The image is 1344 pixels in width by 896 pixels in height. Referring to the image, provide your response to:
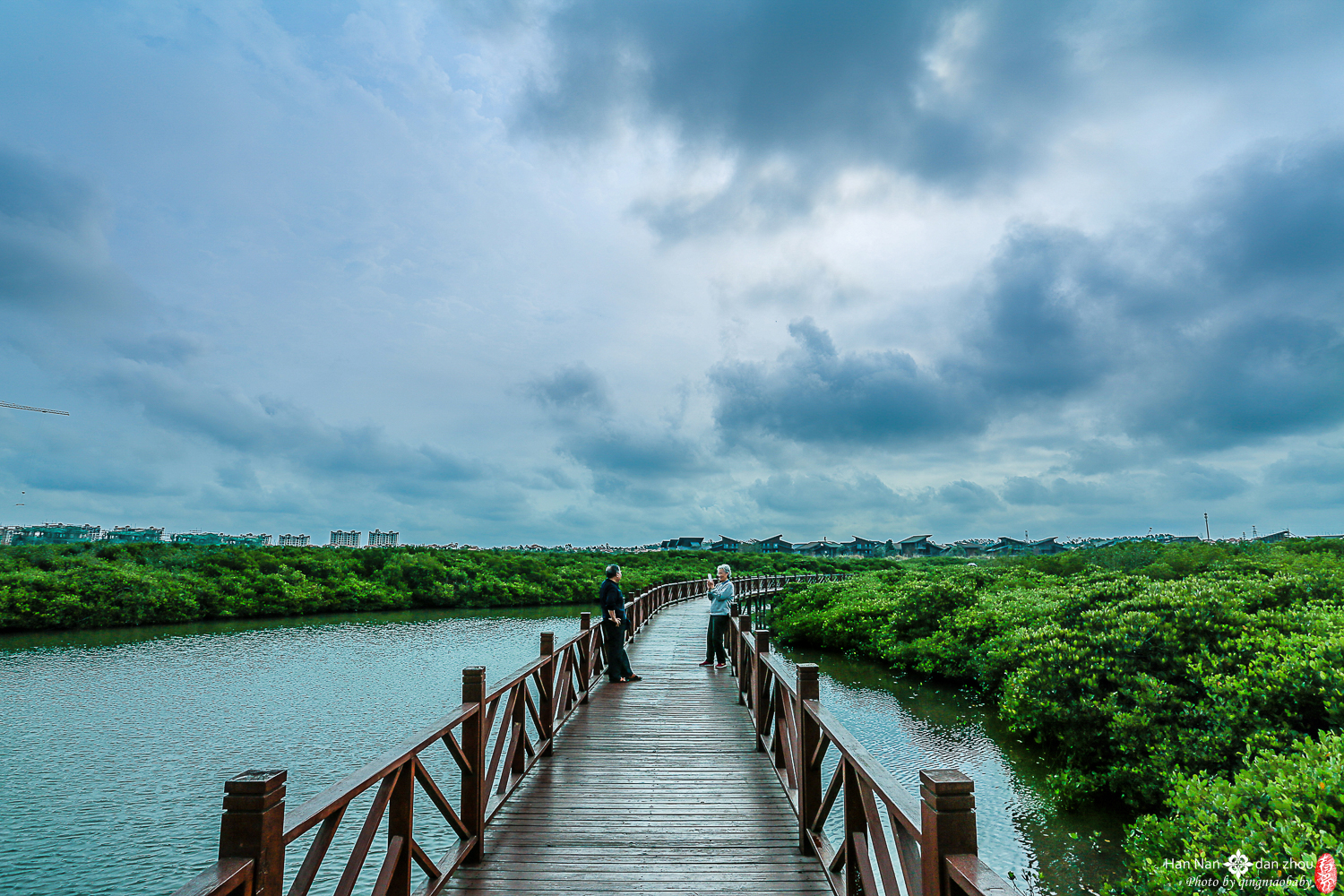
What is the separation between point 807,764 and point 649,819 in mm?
1427

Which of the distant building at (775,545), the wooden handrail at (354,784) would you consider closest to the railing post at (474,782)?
the wooden handrail at (354,784)

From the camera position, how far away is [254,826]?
84.6 inches

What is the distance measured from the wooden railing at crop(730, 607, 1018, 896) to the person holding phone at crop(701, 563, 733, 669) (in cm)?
413

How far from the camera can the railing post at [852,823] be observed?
3.59 m

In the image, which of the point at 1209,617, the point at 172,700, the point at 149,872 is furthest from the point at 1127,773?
the point at 172,700

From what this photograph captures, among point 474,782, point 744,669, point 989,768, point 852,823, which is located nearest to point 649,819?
point 474,782

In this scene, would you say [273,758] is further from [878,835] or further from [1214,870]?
[1214,870]

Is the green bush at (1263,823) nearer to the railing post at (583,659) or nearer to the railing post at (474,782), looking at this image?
the railing post at (474,782)

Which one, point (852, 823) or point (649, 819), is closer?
point (852, 823)

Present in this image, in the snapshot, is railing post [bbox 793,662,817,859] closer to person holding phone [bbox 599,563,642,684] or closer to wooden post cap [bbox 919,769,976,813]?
wooden post cap [bbox 919,769,976,813]

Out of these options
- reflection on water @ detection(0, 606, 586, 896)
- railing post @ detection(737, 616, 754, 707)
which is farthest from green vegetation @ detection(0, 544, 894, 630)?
railing post @ detection(737, 616, 754, 707)

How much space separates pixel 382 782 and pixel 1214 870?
5.00 metres

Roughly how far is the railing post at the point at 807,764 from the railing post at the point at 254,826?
329 cm

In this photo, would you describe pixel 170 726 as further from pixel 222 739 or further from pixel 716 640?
pixel 716 640
